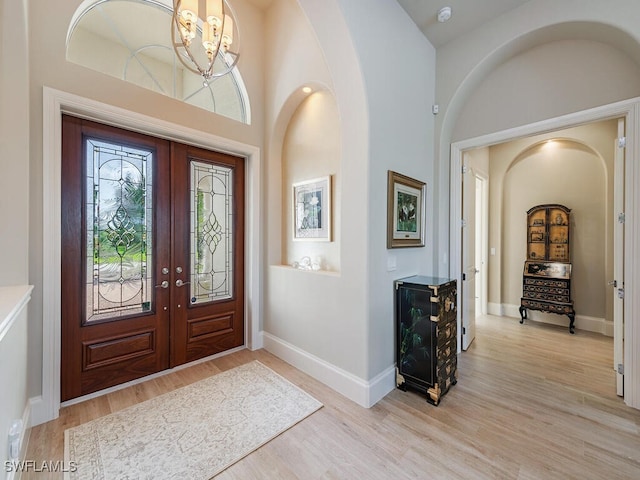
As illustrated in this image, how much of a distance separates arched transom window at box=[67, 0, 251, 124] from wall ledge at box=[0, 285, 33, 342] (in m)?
1.93

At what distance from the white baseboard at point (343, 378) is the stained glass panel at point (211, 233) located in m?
1.07

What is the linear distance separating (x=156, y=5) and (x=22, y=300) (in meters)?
3.02

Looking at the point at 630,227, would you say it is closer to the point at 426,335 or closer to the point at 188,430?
the point at 426,335

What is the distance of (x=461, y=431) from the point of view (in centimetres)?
195

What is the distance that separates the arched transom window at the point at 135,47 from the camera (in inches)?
93.4

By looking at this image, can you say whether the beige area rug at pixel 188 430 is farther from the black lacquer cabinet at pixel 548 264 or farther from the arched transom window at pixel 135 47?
the black lacquer cabinet at pixel 548 264

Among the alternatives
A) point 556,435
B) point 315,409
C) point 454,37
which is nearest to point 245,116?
point 454,37

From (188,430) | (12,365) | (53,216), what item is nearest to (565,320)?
(188,430)

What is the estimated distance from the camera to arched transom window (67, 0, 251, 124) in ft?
7.79

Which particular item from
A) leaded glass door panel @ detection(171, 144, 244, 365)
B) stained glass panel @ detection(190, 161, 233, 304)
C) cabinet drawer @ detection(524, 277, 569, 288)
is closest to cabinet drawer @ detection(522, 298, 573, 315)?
cabinet drawer @ detection(524, 277, 569, 288)

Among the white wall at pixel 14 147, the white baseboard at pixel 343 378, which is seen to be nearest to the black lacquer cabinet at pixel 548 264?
the white baseboard at pixel 343 378

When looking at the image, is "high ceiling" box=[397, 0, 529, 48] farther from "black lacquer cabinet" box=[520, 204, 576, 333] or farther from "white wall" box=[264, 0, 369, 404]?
"black lacquer cabinet" box=[520, 204, 576, 333]

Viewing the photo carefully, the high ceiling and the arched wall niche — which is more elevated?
the high ceiling

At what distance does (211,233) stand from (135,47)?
1961mm
